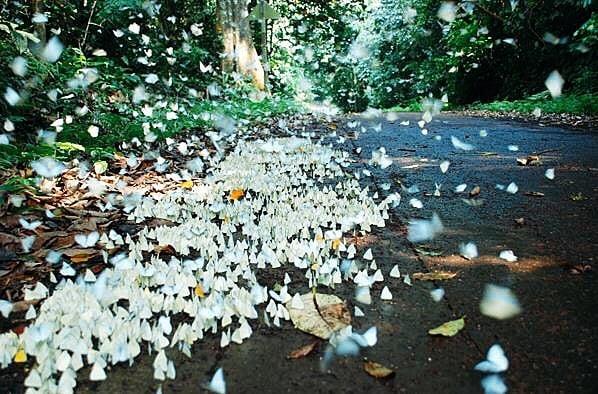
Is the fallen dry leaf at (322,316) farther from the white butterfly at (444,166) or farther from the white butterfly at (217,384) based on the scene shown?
the white butterfly at (444,166)

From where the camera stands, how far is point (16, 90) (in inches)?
157

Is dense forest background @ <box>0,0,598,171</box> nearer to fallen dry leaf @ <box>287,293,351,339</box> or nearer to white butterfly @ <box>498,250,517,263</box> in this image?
white butterfly @ <box>498,250,517,263</box>

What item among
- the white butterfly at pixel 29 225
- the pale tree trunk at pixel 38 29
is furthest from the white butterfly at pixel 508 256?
the pale tree trunk at pixel 38 29

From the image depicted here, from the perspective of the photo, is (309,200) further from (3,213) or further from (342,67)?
(342,67)

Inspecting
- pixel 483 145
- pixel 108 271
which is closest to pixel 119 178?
pixel 108 271

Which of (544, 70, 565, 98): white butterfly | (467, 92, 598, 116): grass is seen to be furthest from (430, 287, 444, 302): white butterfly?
(544, 70, 565, 98): white butterfly

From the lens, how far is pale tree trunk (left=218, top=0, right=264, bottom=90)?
10227mm

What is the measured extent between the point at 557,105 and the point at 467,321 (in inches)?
350

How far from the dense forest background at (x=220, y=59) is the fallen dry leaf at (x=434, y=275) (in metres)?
1.23

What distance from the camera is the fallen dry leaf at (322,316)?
4.23 feet

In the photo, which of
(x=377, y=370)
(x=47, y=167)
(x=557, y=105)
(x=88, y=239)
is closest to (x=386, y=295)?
(x=377, y=370)

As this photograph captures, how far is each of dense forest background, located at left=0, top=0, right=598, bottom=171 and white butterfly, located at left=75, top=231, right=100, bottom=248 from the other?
1.40 meters

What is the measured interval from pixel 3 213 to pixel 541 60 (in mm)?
12271

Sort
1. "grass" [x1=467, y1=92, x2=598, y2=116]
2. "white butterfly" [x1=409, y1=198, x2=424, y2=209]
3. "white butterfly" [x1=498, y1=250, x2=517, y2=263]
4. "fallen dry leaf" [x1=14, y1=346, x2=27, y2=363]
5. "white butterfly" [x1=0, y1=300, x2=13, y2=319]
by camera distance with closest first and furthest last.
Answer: "fallen dry leaf" [x1=14, y1=346, x2=27, y2=363]
"white butterfly" [x1=0, y1=300, x2=13, y2=319]
"white butterfly" [x1=498, y1=250, x2=517, y2=263]
"white butterfly" [x1=409, y1=198, x2=424, y2=209]
"grass" [x1=467, y1=92, x2=598, y2=116]
